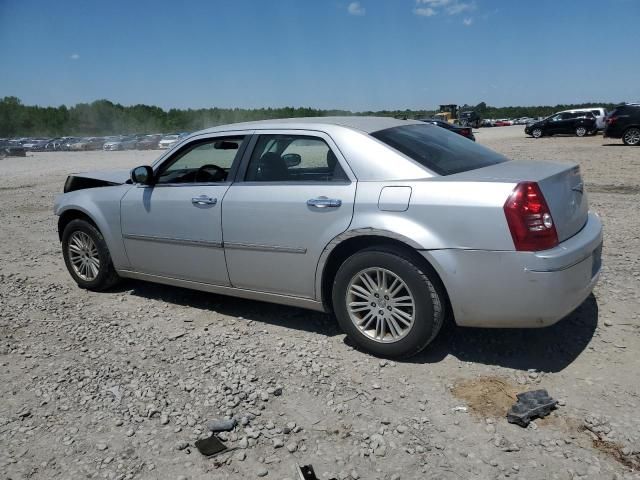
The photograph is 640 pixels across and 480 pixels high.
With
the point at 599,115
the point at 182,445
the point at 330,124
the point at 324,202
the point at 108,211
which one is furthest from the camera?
the point at 599,115

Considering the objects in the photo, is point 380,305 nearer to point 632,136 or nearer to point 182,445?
point 182,445

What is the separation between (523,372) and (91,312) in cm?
369

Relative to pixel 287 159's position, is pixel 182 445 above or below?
below

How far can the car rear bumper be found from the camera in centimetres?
316

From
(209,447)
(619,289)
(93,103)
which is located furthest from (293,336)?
(93,103)

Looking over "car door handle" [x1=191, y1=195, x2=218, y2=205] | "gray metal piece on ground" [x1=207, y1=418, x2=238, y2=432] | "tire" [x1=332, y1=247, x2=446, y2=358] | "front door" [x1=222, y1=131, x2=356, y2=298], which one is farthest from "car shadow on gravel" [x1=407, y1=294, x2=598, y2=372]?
"car door handle" [x1=191, y1=195, x2=218, y2=205]

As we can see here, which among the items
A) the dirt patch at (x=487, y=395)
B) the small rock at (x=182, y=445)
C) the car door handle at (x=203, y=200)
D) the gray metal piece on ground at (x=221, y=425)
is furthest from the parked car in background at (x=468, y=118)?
the small rock at (x=182, y=445)

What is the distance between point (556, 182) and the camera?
344cm

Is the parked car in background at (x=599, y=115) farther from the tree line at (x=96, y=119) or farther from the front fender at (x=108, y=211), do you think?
the tree line at (x=96, y=119)

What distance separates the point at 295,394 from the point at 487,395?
1.15 m

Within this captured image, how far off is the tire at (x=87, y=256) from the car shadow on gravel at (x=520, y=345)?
125 inches

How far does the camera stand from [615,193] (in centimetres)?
987

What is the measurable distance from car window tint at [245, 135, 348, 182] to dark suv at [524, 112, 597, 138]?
3169cm

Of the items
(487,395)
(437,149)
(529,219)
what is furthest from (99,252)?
(529,219)
